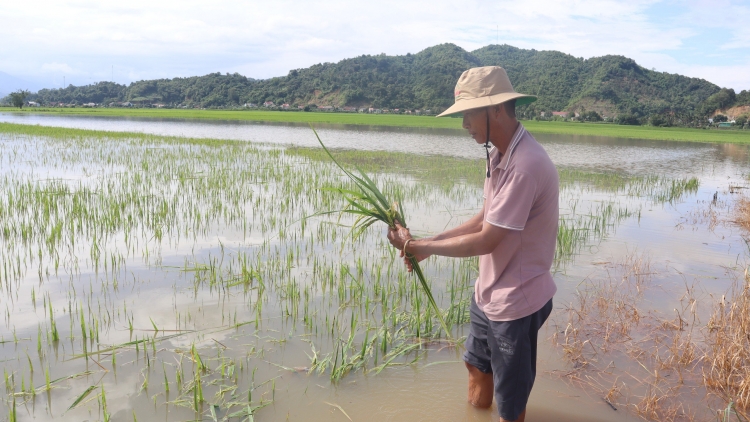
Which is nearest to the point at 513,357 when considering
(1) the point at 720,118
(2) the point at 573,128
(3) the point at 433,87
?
(2) the point at 573,128

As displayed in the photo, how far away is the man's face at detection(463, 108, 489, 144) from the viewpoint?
1.96 metres

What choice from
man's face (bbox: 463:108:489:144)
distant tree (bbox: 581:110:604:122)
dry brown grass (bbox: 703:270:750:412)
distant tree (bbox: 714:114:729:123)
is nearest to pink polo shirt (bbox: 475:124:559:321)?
man's face (bbox: 463:108:489:144)

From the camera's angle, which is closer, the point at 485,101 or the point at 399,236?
the point at 485,101

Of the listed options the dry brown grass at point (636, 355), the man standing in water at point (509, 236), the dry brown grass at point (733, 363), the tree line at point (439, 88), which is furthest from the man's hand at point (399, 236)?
the tree line at point (439, 88)

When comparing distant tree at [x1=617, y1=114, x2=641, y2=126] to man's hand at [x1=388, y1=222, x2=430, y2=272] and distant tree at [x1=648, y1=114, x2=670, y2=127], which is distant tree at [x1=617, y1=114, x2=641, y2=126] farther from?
man's hand at [x1=388, y1=222, x2=430, y2=272]

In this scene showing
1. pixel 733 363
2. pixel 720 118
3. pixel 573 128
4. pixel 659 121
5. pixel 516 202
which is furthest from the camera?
pixel 720 118

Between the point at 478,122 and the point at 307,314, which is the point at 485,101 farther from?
the point at 307,314

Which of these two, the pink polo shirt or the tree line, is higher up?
the tree line

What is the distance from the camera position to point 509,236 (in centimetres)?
195

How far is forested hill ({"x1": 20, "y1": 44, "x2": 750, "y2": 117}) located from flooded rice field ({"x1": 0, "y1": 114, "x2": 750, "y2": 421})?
48204 millimetres

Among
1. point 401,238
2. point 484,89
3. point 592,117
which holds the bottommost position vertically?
point 401,238

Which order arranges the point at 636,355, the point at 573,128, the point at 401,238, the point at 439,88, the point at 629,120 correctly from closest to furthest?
1. the point at 401,238
2. the point at 636,355
3. the point at 573,128
4. the point at 629,120
5. the point at 439,88

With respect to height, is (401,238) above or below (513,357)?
above

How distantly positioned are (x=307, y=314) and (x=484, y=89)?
2273 millimetres
